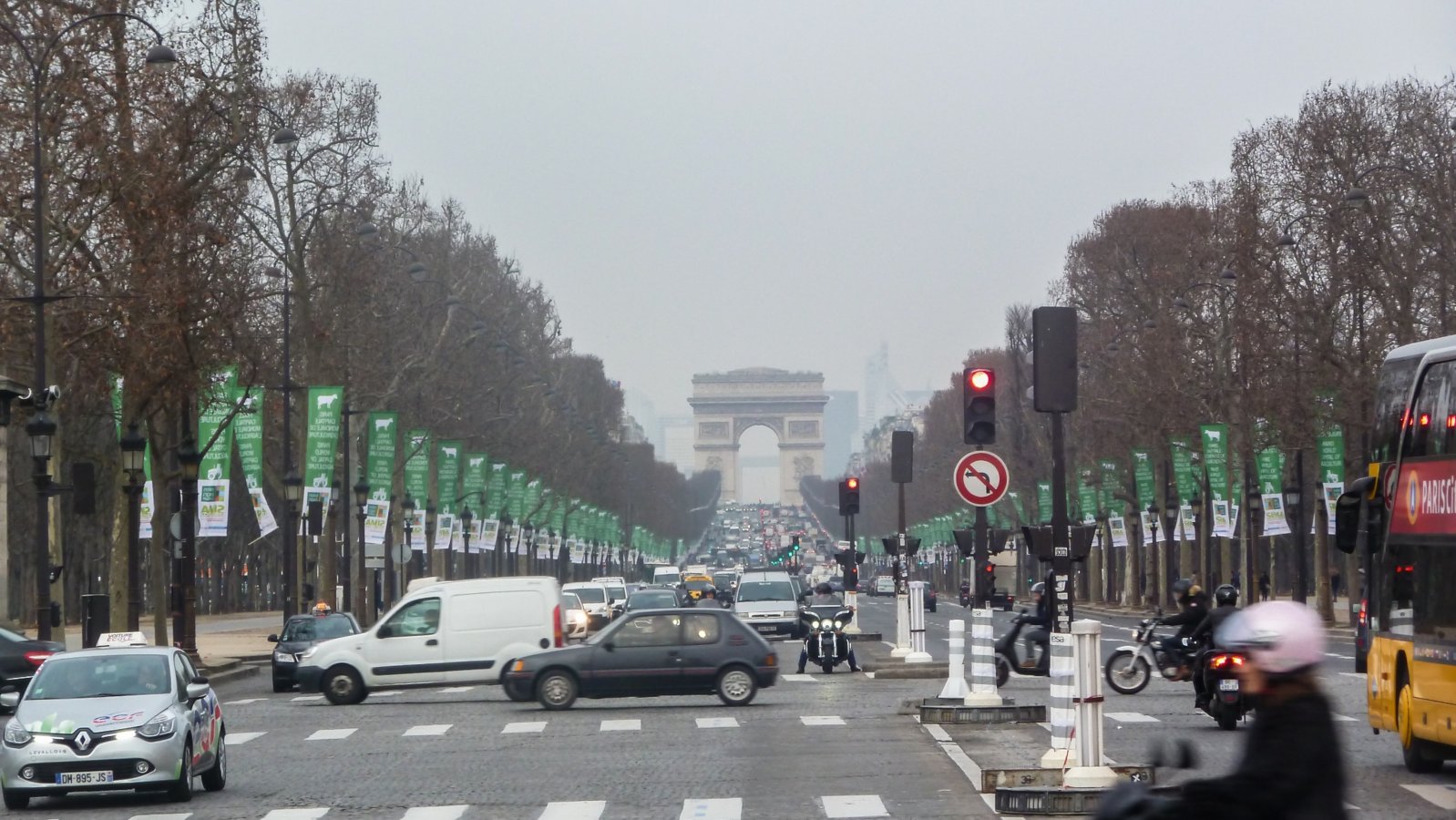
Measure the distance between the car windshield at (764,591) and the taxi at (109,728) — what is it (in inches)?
1430

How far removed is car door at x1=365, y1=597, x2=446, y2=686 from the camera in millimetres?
32719

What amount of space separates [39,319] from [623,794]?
17.6 metres

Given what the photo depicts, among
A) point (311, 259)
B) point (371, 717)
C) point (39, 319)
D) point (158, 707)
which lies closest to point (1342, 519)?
point (158, 707)

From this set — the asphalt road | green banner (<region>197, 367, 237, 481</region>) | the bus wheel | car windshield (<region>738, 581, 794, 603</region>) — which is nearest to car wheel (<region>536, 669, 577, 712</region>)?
the asphalt road

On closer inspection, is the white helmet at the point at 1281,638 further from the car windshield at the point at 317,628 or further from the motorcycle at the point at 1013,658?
the car windshield at the point at 317,628

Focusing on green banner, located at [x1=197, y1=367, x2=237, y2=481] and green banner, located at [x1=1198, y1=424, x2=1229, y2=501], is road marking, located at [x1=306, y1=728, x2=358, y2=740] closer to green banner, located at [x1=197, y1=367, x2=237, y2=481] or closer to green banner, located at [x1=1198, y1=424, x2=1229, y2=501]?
green banner, located at [x1=197, y1=367, x2=237, y2=481]

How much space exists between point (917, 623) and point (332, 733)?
12912mm

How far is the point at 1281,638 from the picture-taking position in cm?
714

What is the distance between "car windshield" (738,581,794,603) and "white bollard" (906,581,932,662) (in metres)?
17.0

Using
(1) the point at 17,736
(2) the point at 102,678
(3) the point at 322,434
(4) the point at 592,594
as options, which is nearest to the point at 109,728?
(1) the point at 17,736

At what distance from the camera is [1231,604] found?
26.3 metres

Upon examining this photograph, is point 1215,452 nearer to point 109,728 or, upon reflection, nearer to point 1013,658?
point 1013,658

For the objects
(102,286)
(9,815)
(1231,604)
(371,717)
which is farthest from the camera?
(102,286)

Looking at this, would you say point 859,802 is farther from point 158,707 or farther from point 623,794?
point 158,707
